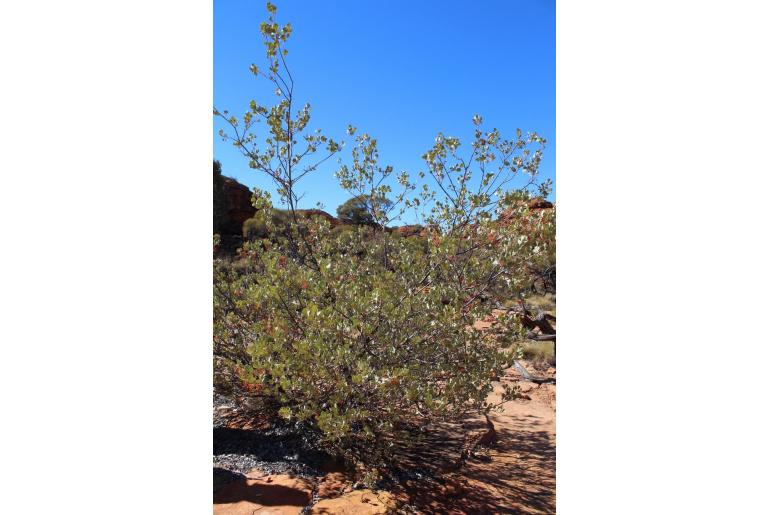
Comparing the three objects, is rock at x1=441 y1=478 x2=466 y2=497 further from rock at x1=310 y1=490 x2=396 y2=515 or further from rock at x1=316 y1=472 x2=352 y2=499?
rock at x1=316 y1=472 x2=352 y2=499

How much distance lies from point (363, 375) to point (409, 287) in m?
0.43

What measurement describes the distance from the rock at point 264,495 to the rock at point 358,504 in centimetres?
7

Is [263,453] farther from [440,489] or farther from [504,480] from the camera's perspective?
[504,480]

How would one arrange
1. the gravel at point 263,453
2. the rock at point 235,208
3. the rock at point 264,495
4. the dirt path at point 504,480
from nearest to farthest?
the rock at point 264,495 → the dirt path at point 504,480 → the gravel at point 263,453 → the rock at point 235,208

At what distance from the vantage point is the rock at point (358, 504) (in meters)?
1.41

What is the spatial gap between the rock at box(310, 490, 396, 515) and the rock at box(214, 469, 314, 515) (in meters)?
0.07

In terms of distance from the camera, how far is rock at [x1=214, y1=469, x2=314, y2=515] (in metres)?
1.39

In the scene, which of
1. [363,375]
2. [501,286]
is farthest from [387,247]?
[363,375]

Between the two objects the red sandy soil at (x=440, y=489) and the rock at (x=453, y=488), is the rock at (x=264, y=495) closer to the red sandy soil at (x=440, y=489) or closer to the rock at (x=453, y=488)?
the red sandy soil at (x=440, y=489)

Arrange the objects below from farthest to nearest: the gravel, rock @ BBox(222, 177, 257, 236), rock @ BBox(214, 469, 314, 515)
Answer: rock @ BBox(222, 177, 257, 236) < the gravel < rock @ BBox(214, 469, 314, 515)

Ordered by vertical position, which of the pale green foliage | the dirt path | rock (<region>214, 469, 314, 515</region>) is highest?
the pale green foliage

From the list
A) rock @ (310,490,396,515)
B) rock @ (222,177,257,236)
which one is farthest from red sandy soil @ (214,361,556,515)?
rock @ (222,177,257,236)

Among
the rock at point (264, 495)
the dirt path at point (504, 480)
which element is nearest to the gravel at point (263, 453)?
the rock at point (264, 495)

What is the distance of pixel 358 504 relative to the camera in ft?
4.78
